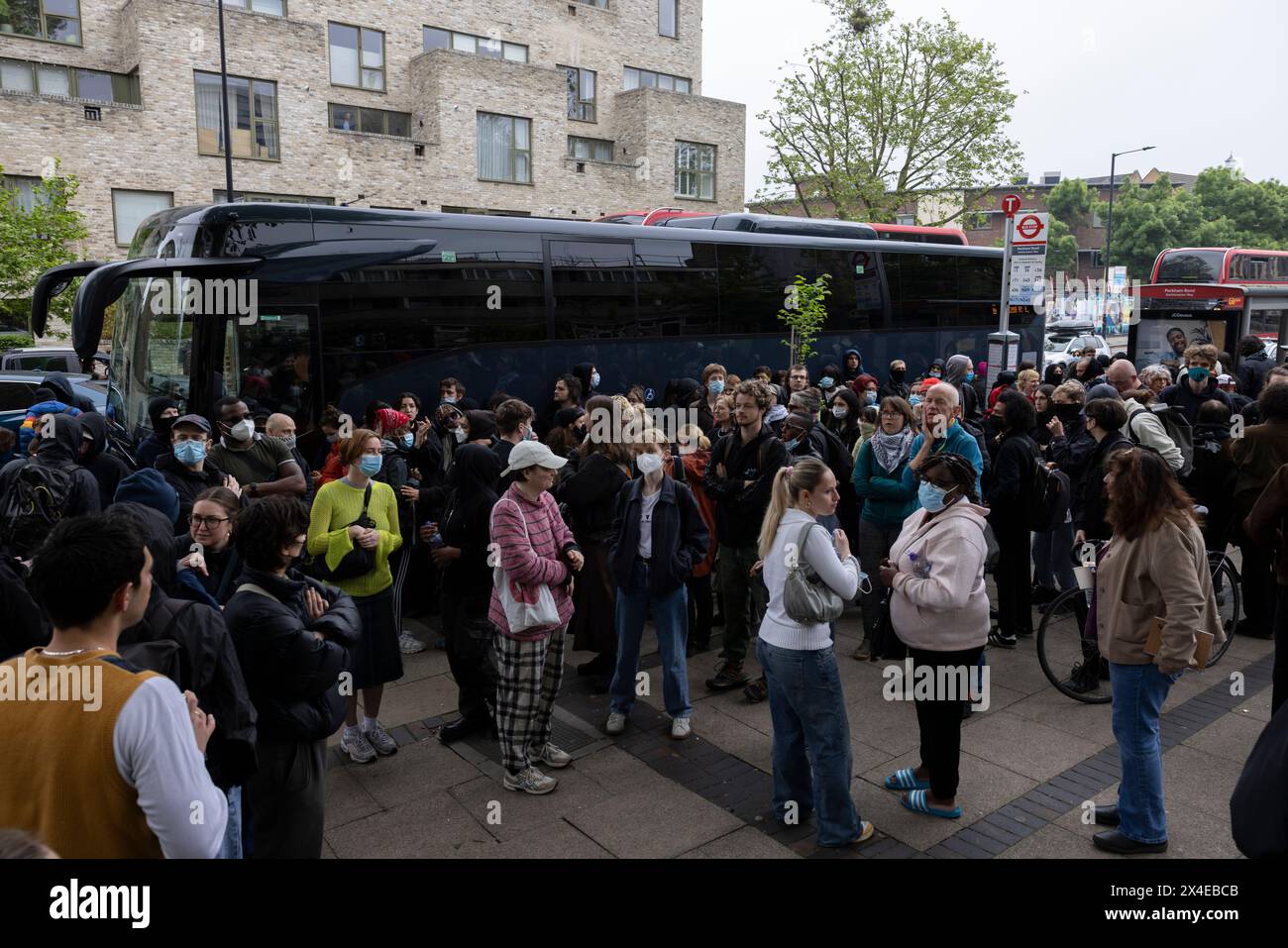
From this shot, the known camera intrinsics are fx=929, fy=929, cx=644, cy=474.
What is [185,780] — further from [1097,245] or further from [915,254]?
[1097,245]

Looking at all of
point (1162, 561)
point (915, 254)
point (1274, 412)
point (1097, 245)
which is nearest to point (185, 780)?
point (1162, 561)

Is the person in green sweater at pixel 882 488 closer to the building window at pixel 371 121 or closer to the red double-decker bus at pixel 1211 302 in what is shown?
the red double-decker bus at pixel 1211 302

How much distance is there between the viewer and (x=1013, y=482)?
6816 mm

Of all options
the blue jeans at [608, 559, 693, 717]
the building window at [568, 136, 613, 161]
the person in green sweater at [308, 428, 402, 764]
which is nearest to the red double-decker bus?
the blue jeans at [608, 559, 693, 717]

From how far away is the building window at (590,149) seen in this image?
115ft

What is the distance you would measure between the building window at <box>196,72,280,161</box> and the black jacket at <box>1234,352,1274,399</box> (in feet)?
84.2

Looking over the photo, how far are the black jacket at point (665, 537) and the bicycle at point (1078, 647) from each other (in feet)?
7.57

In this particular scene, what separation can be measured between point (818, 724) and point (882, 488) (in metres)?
2.86

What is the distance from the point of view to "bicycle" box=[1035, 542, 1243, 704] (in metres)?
6.11

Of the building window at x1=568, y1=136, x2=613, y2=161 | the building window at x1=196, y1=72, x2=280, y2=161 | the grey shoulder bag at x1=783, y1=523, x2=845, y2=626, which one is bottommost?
the grey shoulder bag at x1=783, y1=523, x2=845, y2=626

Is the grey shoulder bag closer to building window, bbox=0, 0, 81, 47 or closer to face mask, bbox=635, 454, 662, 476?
face mask, bbox=635, 454, 662, 476

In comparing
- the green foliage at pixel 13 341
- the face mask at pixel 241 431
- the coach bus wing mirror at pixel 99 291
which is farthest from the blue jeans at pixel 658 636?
the green foliage at pixel 13 341

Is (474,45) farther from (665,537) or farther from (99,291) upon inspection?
(665,537)

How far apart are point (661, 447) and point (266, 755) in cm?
323
